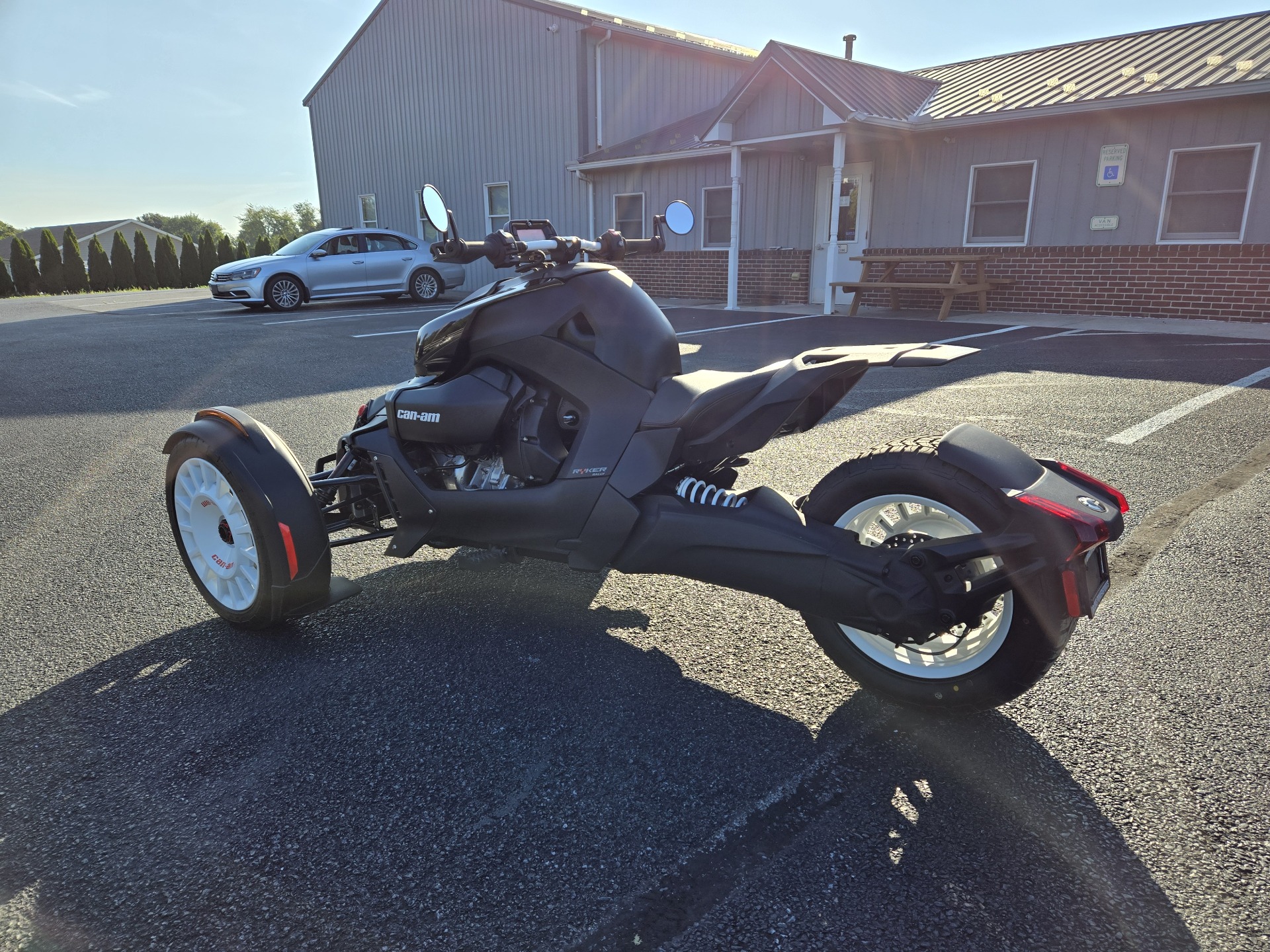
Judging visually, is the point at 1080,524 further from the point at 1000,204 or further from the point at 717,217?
the point at 717,217

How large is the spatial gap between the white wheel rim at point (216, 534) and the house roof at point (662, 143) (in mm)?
13941

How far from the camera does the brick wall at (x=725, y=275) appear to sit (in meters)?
15.4

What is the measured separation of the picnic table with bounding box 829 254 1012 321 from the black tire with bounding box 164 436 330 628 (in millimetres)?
10349

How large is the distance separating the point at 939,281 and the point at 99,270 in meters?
27.0

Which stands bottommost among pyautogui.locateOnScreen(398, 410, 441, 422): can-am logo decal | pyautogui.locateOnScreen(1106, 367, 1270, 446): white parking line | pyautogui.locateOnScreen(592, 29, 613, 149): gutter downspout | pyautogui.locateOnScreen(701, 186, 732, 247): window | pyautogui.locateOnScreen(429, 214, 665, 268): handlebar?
pyautogui.locateOnScreen(1106, 367, 1270, 446): white parking line

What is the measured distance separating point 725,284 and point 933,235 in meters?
4.28

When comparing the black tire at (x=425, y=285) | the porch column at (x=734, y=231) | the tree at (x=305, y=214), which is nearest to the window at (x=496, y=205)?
the black tire at (x=425, y=285)

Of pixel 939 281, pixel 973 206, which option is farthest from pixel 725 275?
pixel 973 206

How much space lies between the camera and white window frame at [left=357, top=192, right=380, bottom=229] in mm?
24750

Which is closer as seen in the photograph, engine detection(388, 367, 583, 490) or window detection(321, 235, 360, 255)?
engine detection(388, 367, 583, 490)

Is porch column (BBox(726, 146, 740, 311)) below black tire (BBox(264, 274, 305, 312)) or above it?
above

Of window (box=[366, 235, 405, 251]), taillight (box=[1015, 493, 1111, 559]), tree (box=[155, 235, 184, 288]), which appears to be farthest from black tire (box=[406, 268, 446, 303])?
taillight (box=[1015, 493, 1111, 559])

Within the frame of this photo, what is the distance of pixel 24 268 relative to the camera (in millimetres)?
25812

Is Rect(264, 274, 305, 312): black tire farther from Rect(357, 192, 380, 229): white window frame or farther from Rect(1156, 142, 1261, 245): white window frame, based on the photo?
Rect(1156, 142, 1261, 245): white window frame
